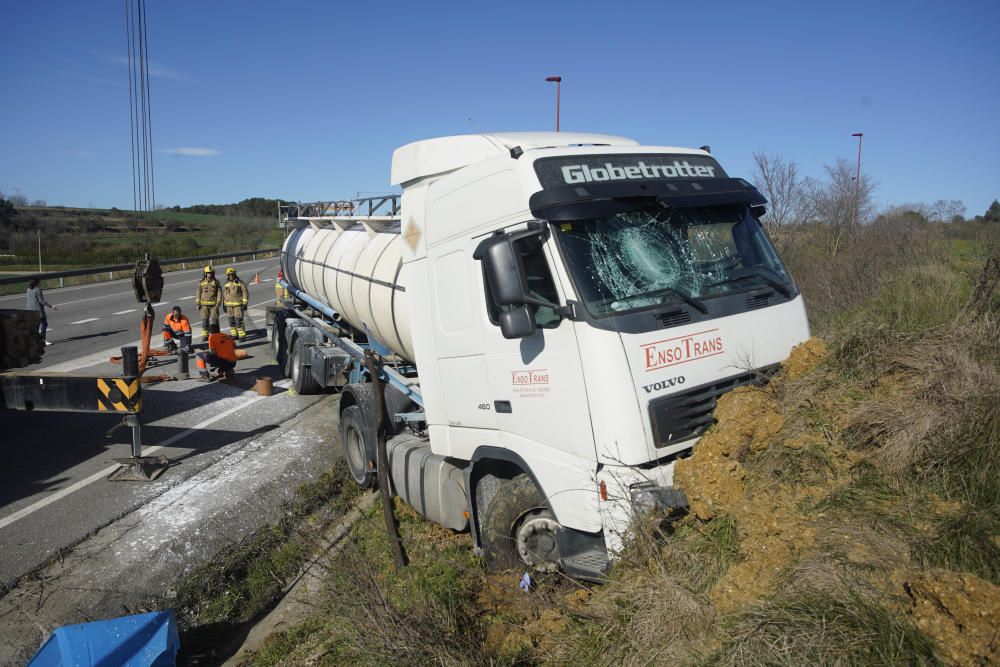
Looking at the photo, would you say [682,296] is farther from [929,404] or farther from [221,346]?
[221,346]

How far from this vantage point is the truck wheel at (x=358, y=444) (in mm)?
7164

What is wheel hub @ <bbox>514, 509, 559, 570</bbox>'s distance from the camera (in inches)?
180

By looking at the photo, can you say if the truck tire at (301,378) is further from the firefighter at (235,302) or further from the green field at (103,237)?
the green field at (103,237)

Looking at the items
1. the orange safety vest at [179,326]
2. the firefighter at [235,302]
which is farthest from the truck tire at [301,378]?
the firefighter at [235,302]

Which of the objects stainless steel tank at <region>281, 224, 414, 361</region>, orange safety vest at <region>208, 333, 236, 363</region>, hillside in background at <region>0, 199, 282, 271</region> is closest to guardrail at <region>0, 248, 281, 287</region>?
hillside in background at <region>0, 199, 282, 271</region>

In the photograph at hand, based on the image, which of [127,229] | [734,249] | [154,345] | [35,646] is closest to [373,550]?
[35,646]

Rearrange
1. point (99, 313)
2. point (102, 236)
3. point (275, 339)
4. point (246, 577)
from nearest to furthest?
point (246, 577) < point (275, 339) < point (99, 313) < point (102, 236)

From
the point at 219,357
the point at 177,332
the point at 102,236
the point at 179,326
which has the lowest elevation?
the point at 219,357

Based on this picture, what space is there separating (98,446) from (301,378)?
3154mm

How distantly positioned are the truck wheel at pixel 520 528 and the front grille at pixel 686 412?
40.4 inches

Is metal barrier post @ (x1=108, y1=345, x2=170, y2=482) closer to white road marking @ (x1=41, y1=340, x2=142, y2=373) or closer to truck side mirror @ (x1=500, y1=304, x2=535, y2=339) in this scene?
truck side mirror @ (x1=500, y1=304, x2=535, y2=339)

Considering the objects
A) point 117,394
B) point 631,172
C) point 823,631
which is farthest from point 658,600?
point 117,394

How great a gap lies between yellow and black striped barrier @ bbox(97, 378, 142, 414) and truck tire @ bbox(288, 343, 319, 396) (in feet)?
11.6

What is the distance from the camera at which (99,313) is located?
827 inches
